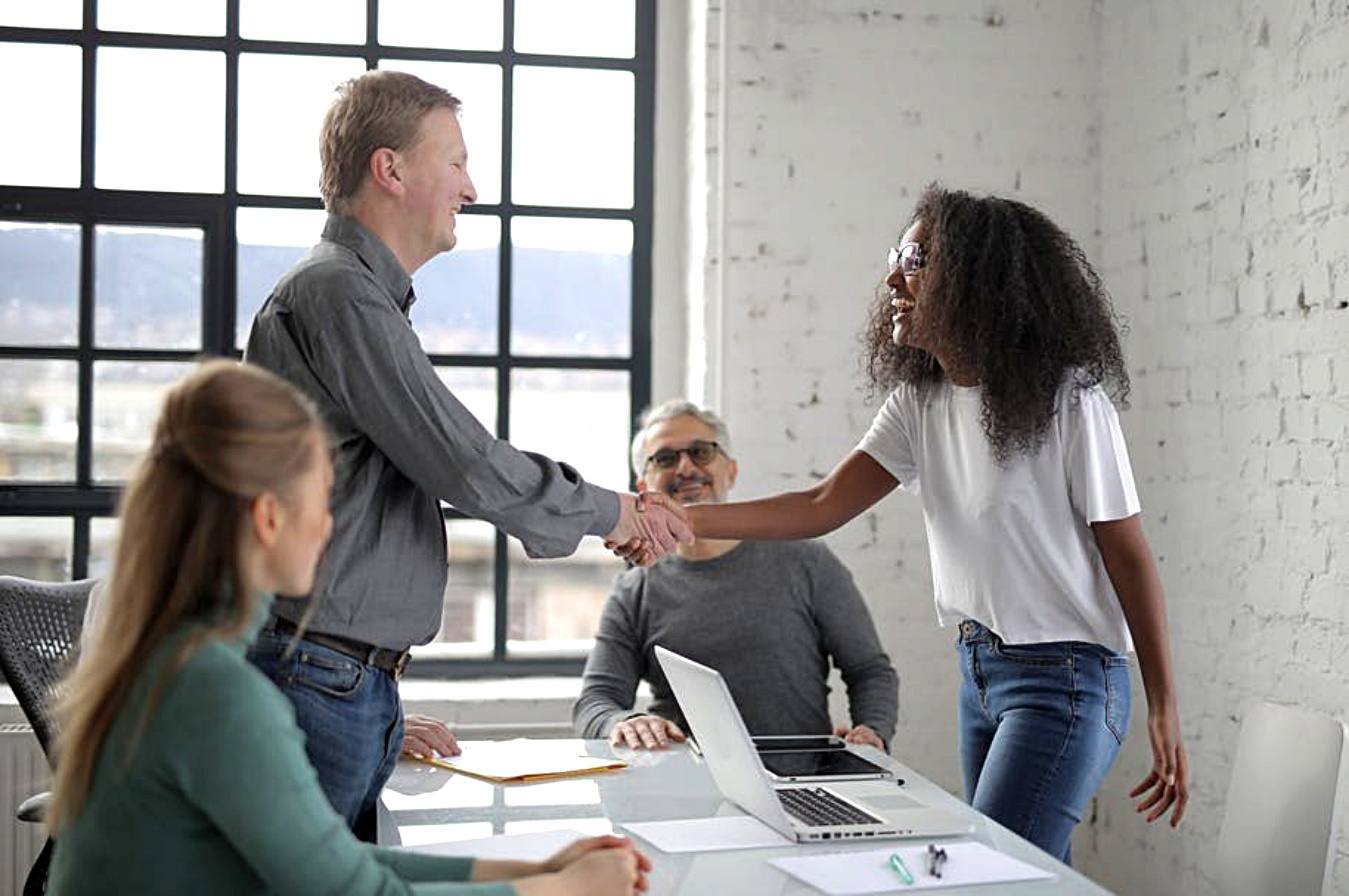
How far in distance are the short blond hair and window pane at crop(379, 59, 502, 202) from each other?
1.90 meters

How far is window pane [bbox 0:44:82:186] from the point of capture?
4219mm

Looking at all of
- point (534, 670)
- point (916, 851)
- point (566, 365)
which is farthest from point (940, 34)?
point (916, 851)

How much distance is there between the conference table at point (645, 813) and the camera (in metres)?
1.91

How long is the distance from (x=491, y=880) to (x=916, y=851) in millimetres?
637

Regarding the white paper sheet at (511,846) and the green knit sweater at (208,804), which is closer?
the green knit sweater at (208,804)

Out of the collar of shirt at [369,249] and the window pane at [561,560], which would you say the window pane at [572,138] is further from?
the collar of shirt at [369,249]

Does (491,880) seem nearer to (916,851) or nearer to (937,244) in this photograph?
(916,851)

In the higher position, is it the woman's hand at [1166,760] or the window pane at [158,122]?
the window pane at [158,122]

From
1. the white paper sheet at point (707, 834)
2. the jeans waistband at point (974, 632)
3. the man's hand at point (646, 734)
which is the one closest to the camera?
the white paper sheet at point (707, 834)

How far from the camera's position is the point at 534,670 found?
4414mm

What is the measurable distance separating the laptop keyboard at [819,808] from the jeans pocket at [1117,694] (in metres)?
0.47

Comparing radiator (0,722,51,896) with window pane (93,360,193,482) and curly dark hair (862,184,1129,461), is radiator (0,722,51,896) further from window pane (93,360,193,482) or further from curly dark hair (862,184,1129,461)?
curly dark hair (862,184,1129,461)

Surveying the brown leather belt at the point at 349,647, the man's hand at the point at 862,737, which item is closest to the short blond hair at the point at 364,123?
the brown leather belt at the point at 349,647

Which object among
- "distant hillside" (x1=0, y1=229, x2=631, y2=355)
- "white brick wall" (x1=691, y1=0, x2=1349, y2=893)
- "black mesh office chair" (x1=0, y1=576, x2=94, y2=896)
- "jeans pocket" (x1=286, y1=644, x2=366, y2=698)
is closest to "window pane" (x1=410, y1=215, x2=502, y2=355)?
"distant hillside" (x1=0, y1=229, x2=631, y2=355)
